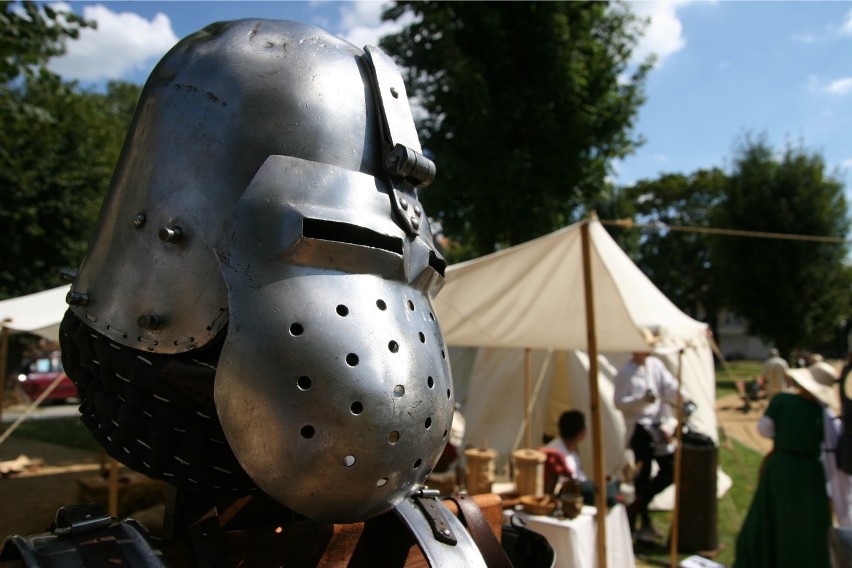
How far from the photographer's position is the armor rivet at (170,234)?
1.09m

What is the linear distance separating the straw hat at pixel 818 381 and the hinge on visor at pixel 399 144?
439 centimetres

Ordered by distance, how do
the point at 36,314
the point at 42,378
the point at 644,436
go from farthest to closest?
the point at 42,378 < the point at 644,436 < the point at 36,314

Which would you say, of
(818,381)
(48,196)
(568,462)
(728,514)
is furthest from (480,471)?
(48,196)

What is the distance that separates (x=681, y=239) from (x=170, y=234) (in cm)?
3961

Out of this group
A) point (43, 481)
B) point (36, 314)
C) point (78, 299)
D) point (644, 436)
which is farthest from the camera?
point (43, 481)

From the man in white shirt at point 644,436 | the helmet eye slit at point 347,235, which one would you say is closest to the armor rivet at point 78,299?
the helmet eye slit at point 347,235

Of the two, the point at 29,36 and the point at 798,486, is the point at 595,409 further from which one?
the point at 29,36

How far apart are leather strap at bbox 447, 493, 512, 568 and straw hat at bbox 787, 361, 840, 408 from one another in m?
4.09

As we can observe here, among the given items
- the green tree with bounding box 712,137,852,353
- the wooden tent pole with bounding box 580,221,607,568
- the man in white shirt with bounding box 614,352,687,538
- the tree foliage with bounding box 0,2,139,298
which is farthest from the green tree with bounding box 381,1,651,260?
the green tree with bounding box 712,137,852,353

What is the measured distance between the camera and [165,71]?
1.23 metres

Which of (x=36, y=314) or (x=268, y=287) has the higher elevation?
(x=268, y=287)

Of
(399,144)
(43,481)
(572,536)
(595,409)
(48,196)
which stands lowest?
(43,481)

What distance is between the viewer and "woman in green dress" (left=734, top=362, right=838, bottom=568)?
4.60 m

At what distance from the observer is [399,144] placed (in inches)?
47.6
